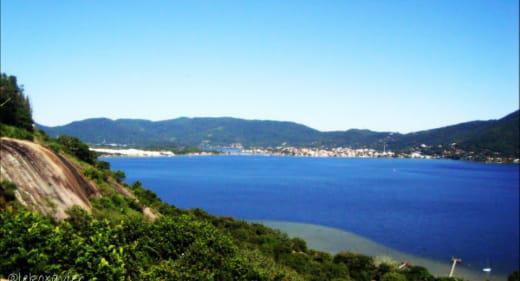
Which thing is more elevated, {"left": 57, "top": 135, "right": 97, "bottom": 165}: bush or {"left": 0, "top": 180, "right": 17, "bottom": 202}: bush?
{"left": 57, "top": 135, "right": 97, "bottom": 165}: bush

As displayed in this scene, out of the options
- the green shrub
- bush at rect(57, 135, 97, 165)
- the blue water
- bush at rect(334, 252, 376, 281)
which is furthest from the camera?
the blue water

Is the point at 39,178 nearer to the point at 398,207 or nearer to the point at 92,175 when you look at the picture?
the point at 92,175

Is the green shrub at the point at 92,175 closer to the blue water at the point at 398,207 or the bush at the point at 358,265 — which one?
the bush at the point at 358,265

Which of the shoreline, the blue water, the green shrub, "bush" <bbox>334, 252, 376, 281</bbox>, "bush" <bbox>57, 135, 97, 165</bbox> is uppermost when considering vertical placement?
"bush" <bbox>57, 135, 97, 165</bbox>

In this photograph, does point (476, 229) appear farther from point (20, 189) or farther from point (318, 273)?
point (20, 189)

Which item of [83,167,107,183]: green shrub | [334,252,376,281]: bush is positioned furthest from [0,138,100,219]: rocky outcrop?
[334,252,376,281]: bush

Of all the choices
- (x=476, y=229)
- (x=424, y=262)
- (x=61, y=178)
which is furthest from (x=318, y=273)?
(x=476, y=229)

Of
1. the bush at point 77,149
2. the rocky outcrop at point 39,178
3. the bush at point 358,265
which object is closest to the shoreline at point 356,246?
the bush at point 358,265

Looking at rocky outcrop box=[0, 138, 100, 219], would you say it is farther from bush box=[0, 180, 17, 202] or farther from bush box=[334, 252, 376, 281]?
bush box=[334, 252, 376, 281]
